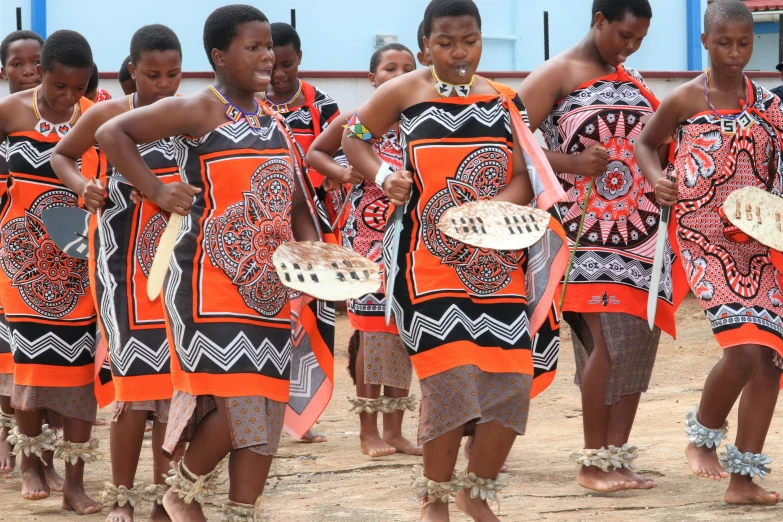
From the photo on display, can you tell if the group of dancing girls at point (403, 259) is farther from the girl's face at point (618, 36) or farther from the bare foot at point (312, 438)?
the bare foot at point (312, 438)

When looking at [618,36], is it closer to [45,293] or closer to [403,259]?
[403,259]

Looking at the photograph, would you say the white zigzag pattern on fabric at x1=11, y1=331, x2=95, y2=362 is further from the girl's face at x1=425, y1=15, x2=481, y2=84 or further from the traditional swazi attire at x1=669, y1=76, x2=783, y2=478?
the traditional swazi attire at x1=669, y1=76, x2=783, y2=478

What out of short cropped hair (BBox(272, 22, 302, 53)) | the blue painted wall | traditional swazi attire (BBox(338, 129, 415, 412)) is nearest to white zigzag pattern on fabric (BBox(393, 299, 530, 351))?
traditional swazi attire (BBox(338, 129, 415, 412))

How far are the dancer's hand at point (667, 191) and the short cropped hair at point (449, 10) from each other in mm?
1172

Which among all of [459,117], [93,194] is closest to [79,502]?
[93,194]

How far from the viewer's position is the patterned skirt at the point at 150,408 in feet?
17.2

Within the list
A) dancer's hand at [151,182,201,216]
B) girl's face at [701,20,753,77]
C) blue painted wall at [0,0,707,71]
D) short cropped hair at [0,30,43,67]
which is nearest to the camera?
dancer's hand at [151,182,201,216]

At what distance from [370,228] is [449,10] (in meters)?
2.44

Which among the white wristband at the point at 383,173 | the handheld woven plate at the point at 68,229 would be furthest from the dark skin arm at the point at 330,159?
the white wristband at the point at 383,173

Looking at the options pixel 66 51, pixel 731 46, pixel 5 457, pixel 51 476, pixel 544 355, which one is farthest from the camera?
pixel 5 457

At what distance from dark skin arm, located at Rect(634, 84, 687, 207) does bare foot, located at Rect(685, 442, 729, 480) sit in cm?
136

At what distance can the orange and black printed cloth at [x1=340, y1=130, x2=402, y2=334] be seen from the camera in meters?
6.90

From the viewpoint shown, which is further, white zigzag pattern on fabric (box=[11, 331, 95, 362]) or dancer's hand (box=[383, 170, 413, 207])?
white zigzag pattern on fabric (box=[11, 331, 95, 362])

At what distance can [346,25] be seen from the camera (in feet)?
71.2
